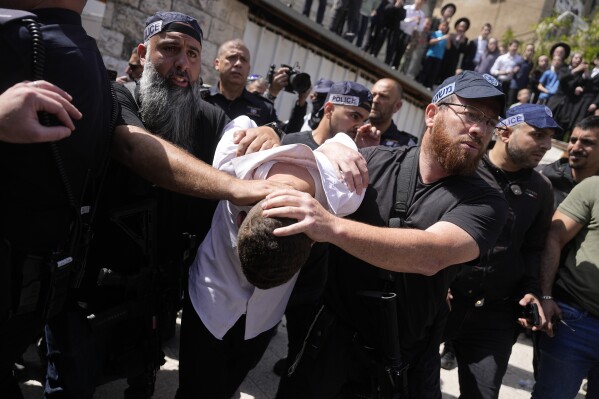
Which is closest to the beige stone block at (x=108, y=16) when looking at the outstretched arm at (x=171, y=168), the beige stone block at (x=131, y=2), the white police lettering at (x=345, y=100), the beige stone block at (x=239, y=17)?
the beige stone block at (x=131, y=2)

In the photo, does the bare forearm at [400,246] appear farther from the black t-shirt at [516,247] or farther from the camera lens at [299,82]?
the camera lens at [299,82]

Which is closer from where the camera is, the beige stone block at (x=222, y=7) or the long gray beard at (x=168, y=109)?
the long gray beard at (x=168, y=109)

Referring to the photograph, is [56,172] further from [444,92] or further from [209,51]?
[209,51]

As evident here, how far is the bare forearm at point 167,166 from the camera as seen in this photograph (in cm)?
163

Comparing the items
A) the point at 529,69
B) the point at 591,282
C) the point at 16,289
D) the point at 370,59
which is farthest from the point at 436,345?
the point at 529,69

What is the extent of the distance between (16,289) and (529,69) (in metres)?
10.9

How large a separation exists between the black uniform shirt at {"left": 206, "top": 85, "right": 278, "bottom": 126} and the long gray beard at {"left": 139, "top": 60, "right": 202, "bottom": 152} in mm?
2024

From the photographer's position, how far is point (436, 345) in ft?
6.88

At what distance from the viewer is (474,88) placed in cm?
191

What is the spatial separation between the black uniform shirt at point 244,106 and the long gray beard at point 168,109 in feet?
6.64

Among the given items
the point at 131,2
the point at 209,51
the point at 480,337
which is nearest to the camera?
the point at 480,337

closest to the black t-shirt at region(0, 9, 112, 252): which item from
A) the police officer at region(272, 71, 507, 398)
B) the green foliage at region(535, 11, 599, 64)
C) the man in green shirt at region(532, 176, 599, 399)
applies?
the police officer at region(272, 71, 507, 398)

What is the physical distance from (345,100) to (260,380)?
6.79ft

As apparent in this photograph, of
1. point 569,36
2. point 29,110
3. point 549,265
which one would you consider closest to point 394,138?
point 549,265
